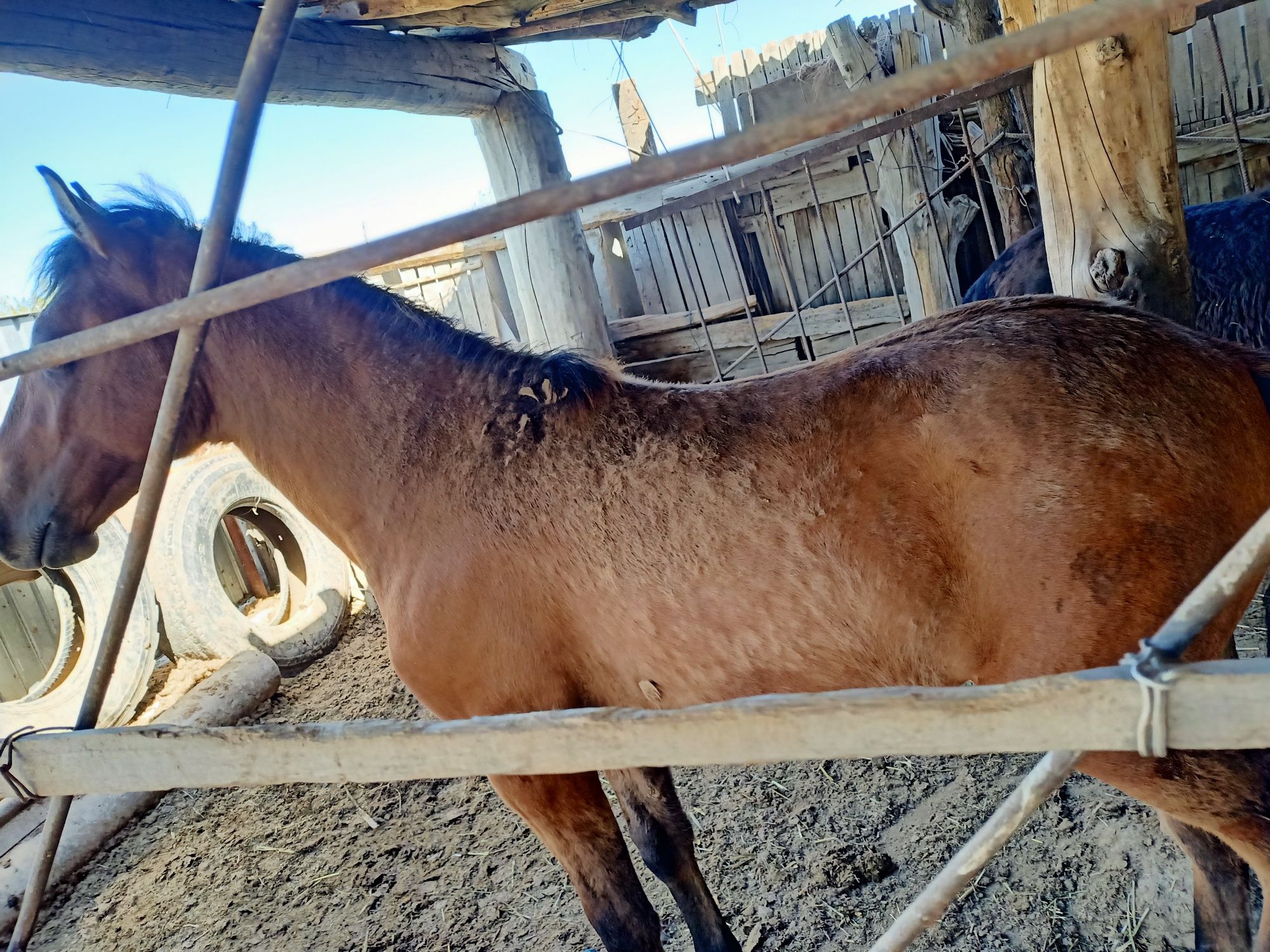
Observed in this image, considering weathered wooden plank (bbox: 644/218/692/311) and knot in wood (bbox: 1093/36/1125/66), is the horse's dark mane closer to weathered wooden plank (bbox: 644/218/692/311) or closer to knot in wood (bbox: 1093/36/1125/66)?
knot in wood (bbox: 1093/36/1125/66)

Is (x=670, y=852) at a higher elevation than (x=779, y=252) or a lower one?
lower

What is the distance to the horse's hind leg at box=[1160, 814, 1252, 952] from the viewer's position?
186 cm

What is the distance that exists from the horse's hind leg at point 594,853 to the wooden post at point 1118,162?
2127 millimetres

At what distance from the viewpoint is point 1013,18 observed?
8.10ft

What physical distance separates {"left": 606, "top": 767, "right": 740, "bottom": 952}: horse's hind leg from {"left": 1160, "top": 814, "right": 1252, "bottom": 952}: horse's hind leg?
1264mm

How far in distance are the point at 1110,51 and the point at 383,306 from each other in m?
2.15

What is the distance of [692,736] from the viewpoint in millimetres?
966

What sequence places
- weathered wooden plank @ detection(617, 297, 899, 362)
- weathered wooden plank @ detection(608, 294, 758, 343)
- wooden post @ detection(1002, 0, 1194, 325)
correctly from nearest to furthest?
wooden post @ detection(1002, 0, 1194, 325) < weathered wooden plank @ detection(617, 297, 899, 362) < weathered wooden plank @ detection(608, 294, 758, 343)

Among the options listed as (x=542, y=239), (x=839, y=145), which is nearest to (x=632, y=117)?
(x=839, y=145)

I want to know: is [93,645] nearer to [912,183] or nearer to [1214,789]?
[1214,789]

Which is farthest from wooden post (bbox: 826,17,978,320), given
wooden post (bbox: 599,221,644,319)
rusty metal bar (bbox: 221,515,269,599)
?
rusty metal bar (bbox: 221,515,269,599)

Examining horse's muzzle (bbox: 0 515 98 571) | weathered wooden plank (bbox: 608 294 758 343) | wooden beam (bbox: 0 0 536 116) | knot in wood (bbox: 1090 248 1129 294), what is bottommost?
weathered wooden plank (bbox: 608 294 758 343)

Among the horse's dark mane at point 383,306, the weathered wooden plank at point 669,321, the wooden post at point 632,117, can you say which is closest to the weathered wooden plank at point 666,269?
the weathered wooden plank at point 669,321

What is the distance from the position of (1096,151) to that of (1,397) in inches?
268
